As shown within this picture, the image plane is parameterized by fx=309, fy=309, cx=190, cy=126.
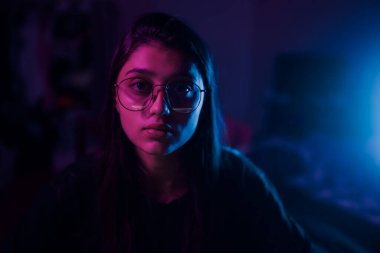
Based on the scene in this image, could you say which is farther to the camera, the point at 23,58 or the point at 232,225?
the point at 23,58

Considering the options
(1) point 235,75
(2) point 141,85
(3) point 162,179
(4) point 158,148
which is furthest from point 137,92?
(1) point 235,75

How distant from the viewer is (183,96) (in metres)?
0.66

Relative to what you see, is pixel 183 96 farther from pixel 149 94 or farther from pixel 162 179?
pixel 162 179

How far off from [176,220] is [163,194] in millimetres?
71

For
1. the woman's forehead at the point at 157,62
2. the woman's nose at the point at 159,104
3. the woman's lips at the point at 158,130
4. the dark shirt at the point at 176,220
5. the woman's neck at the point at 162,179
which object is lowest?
the dark shirt at the point at 176,220

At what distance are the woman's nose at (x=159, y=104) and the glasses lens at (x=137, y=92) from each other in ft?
0.05

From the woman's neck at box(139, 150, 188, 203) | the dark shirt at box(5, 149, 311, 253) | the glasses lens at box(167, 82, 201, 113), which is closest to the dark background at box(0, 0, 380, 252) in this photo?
the dark shirt at box(5, 149, 311, 253)

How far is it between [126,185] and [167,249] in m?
0.19

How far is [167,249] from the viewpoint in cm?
76

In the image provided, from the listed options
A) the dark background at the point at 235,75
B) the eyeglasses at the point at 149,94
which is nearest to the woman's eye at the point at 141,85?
the eyeglasses at the point at 149,94

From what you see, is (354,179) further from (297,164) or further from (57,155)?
(57,155)

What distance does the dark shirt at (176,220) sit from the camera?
0.76 meters

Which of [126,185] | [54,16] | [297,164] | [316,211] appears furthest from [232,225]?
[54,16]

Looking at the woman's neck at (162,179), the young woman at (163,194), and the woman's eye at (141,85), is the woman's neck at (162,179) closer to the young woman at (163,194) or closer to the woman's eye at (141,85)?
the young woman at (163,194)
